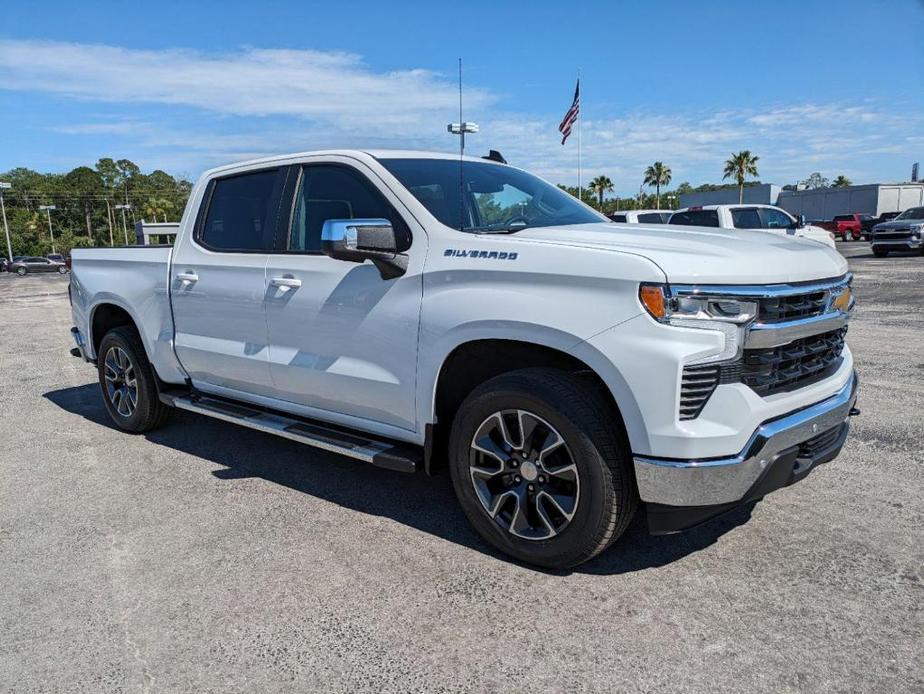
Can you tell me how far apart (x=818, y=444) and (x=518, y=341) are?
1.39 m

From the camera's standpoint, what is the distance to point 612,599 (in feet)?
9.59

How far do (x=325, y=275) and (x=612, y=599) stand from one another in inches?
86.0

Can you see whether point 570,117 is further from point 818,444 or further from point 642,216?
point 818,444

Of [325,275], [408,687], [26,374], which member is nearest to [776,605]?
[408,687]

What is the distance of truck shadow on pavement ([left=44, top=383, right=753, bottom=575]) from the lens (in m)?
3.36

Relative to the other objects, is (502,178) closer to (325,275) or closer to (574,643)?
(325,275)

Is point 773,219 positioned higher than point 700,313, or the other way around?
point 773,219

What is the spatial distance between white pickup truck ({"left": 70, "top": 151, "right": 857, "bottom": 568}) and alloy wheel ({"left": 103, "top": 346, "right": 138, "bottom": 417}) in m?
1.01

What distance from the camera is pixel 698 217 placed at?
1532cm

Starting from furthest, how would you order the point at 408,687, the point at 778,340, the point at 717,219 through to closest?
the point at 717,219
the point at 778,340
the point at 408,687

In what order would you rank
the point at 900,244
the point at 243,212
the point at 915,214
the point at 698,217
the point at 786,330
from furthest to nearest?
the point at 915,214 → the point at 900,244 → the point at 698,217 → the point at 243,212 → the point at 786,330

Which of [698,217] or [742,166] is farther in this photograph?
[742,166]

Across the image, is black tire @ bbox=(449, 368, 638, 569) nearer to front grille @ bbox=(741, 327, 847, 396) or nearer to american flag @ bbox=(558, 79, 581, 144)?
front grille @ bbox=(741, 327, 847, 396)

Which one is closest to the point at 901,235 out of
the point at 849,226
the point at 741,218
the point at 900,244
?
the point at 900,244
